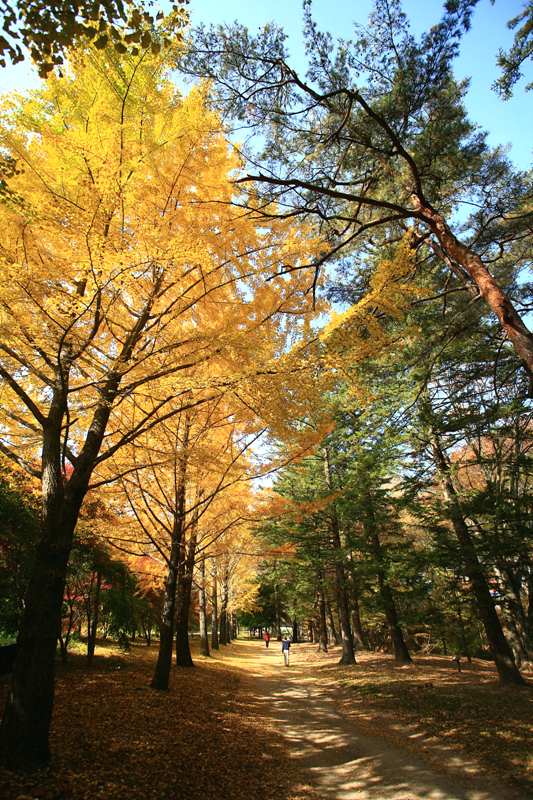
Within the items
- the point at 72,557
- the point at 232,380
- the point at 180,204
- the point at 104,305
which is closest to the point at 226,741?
the point at 72,557

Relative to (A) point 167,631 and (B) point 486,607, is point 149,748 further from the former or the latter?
(B) point 486,607

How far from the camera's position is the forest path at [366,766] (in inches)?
140

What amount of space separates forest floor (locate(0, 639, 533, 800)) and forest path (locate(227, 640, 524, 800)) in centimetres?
2

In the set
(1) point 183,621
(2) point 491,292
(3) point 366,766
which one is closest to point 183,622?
(1) point 183,621

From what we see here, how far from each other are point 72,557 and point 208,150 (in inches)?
300

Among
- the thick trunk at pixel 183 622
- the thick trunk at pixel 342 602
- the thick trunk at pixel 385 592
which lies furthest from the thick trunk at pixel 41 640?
the thick trunk at pixel 385 592

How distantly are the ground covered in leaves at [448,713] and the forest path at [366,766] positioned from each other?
0.52 feet

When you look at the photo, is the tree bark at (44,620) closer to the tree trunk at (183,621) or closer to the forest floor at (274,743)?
the forest floor at (274,743)

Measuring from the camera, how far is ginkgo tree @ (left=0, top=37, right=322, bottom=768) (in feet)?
11.0

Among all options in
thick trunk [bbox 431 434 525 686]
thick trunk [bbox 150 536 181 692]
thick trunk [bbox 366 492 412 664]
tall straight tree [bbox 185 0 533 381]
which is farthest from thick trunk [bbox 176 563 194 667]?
tall straight tree [bbox 185 0 533 381]

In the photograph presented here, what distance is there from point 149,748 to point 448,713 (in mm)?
4915

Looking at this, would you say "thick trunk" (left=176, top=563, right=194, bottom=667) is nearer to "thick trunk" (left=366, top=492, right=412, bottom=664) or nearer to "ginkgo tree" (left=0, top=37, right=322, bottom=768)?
"thick trunk" (left=366, top=492, right=412, bottom=664)

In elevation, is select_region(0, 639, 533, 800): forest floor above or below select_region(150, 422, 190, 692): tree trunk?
below

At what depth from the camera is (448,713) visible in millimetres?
5973
